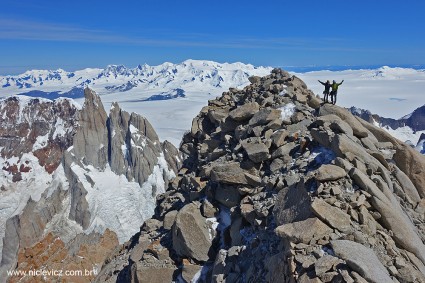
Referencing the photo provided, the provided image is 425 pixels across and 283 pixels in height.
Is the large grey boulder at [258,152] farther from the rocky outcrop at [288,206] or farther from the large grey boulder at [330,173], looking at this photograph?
the large grey boulder at [330,173]

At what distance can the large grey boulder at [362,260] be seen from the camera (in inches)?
444

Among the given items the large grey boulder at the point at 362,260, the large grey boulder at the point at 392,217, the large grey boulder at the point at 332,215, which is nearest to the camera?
the large grey boulder at the point at 362,260

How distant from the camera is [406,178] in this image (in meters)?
20.3

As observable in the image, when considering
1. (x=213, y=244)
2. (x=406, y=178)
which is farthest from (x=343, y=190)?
(x=213, y=244)

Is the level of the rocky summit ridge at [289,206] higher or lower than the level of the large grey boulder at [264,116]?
lower

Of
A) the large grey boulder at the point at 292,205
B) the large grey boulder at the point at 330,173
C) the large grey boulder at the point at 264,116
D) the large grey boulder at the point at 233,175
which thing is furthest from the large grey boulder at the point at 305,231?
the large grey boulder at the point at 264,116

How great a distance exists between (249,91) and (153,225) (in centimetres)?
1522

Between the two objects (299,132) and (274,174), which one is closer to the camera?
(274,174)

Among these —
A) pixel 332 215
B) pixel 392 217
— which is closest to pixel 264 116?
pixel 392 217

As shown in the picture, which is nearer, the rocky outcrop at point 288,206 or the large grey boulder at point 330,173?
the rocky outcrop at point 288,206

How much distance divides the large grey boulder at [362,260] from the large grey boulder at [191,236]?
955 cm

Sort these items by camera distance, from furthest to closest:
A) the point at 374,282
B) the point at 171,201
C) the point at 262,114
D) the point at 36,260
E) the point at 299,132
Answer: the point at 36,260 → the point at 171,201 → the point at 262,114 → the point at 299,132 → the point at 374,282

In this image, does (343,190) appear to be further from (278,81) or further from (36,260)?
(36,260)

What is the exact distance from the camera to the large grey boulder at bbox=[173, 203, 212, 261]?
2070 cm
